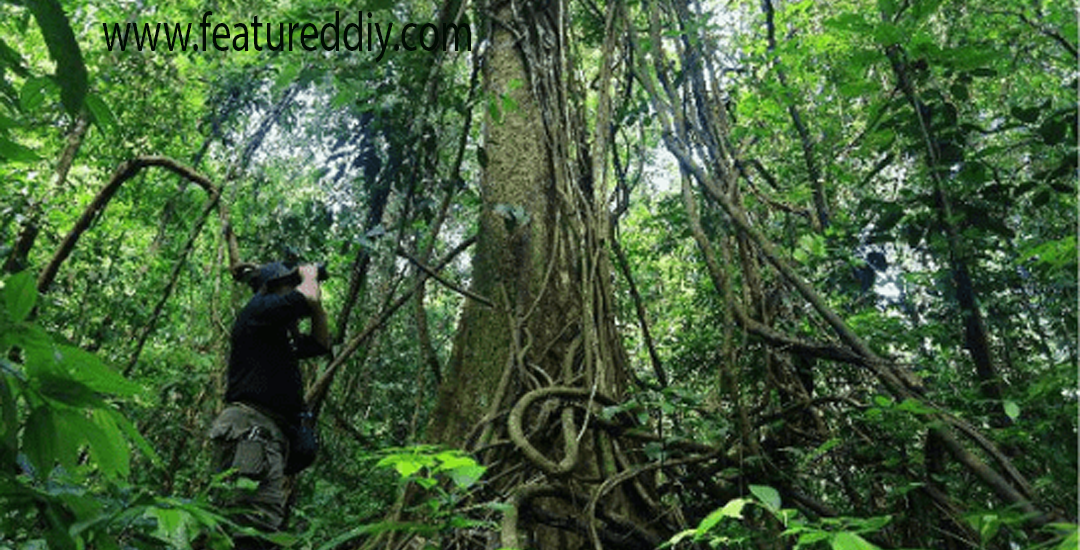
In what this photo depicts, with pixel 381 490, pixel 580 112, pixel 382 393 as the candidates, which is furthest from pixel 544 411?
pixel 382 393

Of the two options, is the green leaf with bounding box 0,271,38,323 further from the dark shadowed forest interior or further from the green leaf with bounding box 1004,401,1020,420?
the green leaf with bounding box 1004,401,1020,420

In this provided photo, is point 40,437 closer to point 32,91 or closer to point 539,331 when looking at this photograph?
point 32,91

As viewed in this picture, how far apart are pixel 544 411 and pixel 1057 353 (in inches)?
106

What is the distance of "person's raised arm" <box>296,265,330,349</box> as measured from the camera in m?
3.13

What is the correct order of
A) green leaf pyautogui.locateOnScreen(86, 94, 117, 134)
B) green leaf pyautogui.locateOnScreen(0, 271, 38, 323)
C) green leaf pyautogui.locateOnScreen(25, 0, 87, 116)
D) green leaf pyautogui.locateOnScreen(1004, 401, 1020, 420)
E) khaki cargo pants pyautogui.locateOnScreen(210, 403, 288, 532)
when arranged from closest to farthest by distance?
green leaf pyautogui.locateOnScreen(25, 0, 87, 116) → green leaf pyautogui.locateOnScreen(0, 271, 38, 323) → green leaf pyautogui.locateOnScreen(86, 94, 117, 134) → green leaf pyautogui.locateOnScreen(1004, 401, 1020, 420) → khaki cargo pants pyautogui.locateOnScreen(210, 403, 288, 532)

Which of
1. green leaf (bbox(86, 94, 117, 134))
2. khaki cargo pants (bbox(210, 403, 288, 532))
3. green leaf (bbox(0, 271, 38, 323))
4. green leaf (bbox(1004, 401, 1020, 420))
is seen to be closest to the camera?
green leaf (bbox(0, 271, 38, 323))

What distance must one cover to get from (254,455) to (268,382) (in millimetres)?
317

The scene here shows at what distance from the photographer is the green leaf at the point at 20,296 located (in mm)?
944

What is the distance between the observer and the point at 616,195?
367cm

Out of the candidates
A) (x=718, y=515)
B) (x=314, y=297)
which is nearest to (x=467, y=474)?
(x=718, y=515)

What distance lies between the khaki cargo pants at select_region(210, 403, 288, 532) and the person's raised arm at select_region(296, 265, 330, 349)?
401 millimetres

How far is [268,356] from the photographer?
10.8ft

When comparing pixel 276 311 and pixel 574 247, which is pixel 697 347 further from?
pixel 276 311

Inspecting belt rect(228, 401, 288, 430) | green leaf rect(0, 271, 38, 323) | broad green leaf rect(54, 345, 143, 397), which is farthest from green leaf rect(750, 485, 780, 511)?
belt rect(228, 401, 288, 430)
